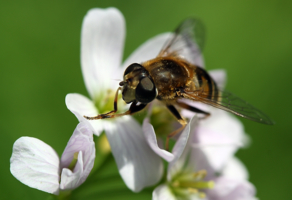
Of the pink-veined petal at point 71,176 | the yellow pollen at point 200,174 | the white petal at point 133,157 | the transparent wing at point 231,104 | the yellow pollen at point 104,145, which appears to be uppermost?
the transparent wing at point 231,104

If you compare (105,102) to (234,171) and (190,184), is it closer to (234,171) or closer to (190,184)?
(190,184)

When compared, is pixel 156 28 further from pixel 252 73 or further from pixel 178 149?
pixel 178 149

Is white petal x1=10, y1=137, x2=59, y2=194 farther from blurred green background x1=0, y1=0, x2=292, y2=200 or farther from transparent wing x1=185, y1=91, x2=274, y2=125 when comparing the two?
blurred green background x1=0, y1=0, x2=292, y2=200

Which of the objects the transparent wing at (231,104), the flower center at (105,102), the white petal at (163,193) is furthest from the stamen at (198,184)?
the flower center at (105,102)

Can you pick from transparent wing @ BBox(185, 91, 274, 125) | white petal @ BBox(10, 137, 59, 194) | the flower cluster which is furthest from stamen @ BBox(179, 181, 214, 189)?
white petal @ BBox(10, 137, 59, 194)

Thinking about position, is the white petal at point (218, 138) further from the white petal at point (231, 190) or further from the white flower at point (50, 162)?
the white flower at point (50, 162)

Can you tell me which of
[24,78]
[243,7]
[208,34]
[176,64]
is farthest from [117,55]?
[243,7]

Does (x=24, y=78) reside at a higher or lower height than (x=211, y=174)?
higher
